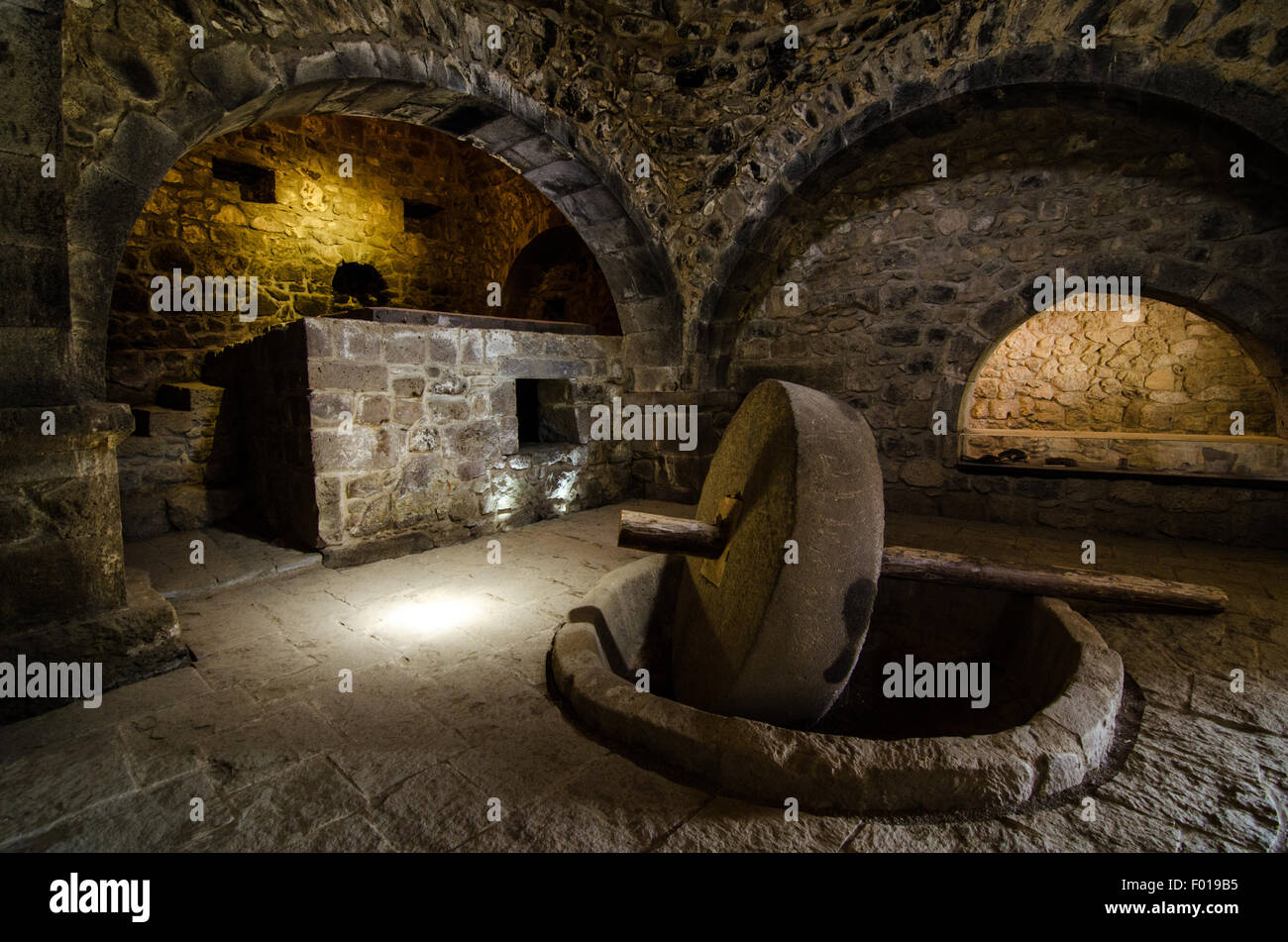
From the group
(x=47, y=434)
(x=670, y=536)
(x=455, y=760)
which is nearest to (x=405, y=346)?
(x=47, y=434)

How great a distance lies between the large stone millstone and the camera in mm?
1682

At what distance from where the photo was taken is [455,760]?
163cm

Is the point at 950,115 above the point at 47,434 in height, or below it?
above

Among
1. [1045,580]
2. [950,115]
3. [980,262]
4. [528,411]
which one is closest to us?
[1045,580]

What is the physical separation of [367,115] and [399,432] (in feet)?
6.65

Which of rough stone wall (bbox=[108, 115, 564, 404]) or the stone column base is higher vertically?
rough stone wall (bbox=[108, 115, 564, 404])

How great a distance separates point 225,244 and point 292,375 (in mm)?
4547

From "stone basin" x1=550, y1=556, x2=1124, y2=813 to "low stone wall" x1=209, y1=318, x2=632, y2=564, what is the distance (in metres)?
1.82

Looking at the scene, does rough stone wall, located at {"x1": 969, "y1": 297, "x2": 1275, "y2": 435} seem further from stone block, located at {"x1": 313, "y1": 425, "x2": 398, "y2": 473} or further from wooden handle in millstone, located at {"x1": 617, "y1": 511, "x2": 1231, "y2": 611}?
stone block, located at {"x1": 313, "y1": 425, "x2": 398, "y2": 473}

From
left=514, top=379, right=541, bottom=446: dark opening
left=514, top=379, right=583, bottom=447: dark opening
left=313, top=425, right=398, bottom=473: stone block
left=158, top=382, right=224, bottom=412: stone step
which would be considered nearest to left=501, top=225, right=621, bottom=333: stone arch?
left=514, top=379, right=541, bottom=446: dark opening

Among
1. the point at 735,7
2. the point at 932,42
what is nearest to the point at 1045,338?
the point at 932,42

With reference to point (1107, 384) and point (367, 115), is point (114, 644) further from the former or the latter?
point (1107, 384)

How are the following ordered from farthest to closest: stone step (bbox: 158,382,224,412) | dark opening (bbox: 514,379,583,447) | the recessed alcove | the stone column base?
dark opening (bbox: 514,379,583,447) → the recessed alcove → stone step (bbox: 158,382,224,412) → the stone column base
